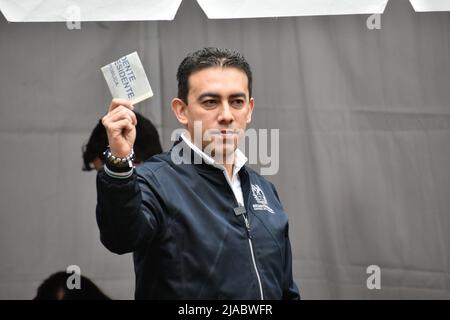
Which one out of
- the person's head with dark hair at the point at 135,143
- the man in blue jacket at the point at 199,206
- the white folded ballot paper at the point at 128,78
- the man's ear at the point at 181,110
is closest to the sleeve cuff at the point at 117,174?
the man in blue jacket at the point at 199,206

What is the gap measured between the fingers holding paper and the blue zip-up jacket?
0.26 ft

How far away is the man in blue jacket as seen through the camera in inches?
59.2

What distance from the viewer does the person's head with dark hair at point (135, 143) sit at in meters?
2.80

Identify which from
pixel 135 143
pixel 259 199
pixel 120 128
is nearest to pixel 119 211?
pixel 120 128

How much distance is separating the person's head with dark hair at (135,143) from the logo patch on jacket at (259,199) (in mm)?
963

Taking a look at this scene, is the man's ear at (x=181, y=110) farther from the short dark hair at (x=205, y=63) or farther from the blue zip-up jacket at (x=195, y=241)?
the blue zip-up jacket at (x=195, y=241)

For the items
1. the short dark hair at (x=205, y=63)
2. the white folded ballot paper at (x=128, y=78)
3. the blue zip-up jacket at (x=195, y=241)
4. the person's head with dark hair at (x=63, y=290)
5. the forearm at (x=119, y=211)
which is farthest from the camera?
the person's head with dark hair at (x=63, y=290)

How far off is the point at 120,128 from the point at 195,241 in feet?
1.24

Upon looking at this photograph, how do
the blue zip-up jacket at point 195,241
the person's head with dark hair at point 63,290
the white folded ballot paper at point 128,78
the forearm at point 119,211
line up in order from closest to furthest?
the forearm at point 119,211, the blue zip-up jacket at point 195,241, the white folded ballot paper at point 128,78, the person's head with dark hair at point 63,290

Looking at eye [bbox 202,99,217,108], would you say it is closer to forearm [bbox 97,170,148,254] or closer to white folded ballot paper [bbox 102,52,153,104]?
white folded ballot paper [bbox 102,52,153,104]

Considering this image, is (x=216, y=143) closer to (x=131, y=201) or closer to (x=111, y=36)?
(x=131, y=201)

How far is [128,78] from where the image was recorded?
5.81 feet

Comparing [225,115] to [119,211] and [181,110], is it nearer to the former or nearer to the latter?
[181,110]

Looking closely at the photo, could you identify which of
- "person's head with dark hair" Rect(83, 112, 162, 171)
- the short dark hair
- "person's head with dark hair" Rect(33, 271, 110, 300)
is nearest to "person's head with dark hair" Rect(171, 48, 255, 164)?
the short dark hair
